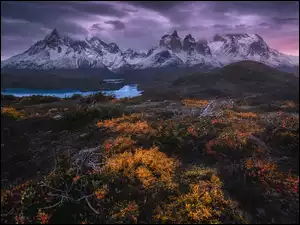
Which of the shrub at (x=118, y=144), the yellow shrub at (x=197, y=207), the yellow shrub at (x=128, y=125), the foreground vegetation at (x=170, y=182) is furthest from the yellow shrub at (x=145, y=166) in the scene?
the yellow shrub at (x=128, y=125)

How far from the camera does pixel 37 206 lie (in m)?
10.8

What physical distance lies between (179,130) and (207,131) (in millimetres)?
2459

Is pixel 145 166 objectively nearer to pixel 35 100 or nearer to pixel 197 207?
pixel 197 207

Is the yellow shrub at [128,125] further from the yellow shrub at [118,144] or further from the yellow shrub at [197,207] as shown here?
the yellow shrub at [197,207]

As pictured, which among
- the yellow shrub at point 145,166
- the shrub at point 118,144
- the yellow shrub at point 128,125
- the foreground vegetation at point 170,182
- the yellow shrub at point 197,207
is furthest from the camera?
the yellow shrub at point 128,125

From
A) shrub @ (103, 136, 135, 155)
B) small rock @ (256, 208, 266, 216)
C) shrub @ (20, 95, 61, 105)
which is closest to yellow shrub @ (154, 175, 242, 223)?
small rock @ (256, 208, 266, 216)

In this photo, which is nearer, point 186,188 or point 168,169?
point 186,188

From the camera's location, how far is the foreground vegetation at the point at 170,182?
33.9ft

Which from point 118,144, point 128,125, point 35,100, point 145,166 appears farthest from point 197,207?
point 35,100

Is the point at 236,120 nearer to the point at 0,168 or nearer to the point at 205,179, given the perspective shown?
the point at 205,179

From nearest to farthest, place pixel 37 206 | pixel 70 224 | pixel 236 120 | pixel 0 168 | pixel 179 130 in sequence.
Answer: pixel 70 224 → pixel 37 206 → pixel 0 168 → pixel 179 130 → pixel 236 120

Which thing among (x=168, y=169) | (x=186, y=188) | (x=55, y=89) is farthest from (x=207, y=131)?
(x=55, y=89)

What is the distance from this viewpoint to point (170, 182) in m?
12.5

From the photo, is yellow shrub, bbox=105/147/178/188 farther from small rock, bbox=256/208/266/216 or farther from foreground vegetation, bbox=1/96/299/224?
small rock, bbox=256/208/266/216
